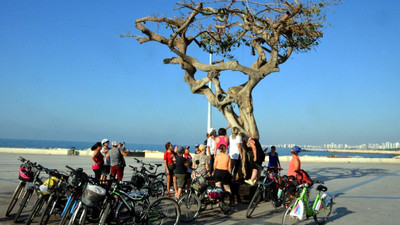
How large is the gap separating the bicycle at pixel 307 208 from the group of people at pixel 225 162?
1655mm

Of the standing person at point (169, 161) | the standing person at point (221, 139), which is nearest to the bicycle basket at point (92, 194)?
the standing person at point (169, 161)

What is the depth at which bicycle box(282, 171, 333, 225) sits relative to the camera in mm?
7150

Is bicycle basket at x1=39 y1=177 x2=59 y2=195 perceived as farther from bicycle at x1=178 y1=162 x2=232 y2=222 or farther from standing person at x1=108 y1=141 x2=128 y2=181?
standing person at x1=108 y1=141 x2=128 y2=181

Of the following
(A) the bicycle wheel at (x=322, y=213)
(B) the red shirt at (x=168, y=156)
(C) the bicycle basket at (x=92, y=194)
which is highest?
(B) the red shirt at (x=168, y=156)

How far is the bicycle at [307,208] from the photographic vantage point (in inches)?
281

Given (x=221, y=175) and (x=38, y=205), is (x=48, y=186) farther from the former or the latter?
(x=221, y=175)

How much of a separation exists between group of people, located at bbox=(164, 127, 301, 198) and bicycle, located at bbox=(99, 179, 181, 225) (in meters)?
2.59

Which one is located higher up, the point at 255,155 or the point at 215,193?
the point at 255,155

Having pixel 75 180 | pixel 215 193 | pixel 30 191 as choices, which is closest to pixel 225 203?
pixel 215 193

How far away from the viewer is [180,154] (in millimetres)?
10195

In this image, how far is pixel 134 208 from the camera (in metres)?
6.80

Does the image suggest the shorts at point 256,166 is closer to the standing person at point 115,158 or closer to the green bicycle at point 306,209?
the green bicycle at point 306,209

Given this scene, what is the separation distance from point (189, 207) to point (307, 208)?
2364mm

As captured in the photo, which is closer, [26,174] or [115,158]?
[26,174]
